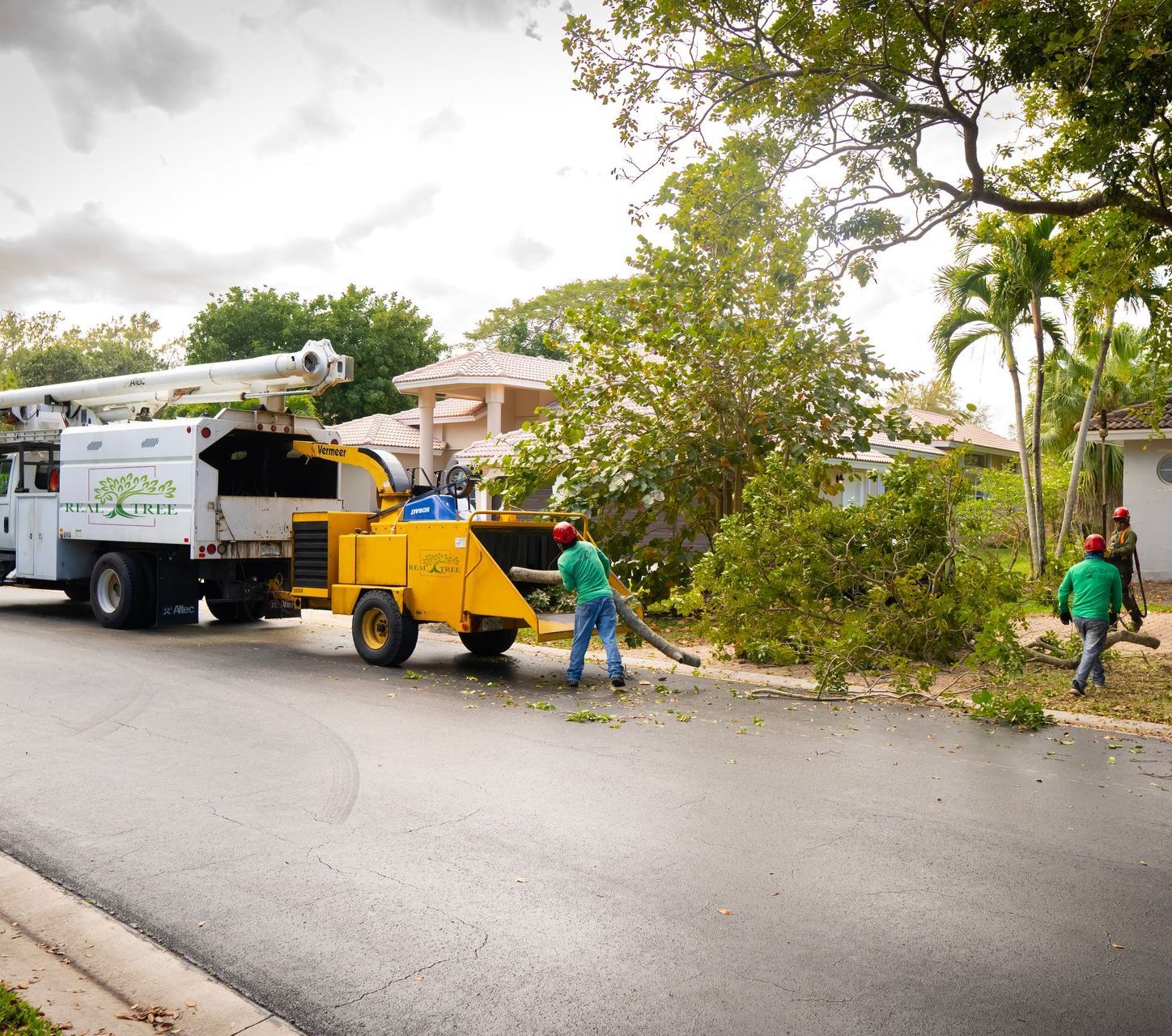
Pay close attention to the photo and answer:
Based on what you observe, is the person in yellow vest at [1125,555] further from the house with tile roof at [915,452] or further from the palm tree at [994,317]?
the palm tree at [994,317]

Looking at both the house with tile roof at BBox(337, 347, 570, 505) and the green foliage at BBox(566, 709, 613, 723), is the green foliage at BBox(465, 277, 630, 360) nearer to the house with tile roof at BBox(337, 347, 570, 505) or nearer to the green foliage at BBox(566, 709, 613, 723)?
the house with tile roof at BBox(337, 347, 570, 505)

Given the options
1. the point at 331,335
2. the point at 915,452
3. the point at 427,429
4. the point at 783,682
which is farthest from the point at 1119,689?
the point at 331,335

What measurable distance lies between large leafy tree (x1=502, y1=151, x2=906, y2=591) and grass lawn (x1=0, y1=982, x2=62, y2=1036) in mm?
12191

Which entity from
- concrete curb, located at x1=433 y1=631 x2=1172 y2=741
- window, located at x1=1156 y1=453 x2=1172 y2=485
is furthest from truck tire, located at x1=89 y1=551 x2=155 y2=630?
window, located at x1=1156 y1=453 x2=1172 y2=485

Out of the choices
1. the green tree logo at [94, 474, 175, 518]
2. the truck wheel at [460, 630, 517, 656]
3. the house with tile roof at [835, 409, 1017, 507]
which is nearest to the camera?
the truck wheel at [460, 630, 517, 656]

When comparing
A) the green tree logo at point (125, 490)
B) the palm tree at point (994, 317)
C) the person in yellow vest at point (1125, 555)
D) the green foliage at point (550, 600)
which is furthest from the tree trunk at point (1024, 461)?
the green tree logo at point (125, 490)

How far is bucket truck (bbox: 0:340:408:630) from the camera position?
551 inches

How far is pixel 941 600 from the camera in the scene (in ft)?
37.3

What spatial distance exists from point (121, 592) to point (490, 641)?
216 inches

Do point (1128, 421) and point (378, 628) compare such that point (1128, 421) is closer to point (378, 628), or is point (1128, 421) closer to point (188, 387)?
point (378, 628)

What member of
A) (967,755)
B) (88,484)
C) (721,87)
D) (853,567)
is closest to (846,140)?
(721,87)

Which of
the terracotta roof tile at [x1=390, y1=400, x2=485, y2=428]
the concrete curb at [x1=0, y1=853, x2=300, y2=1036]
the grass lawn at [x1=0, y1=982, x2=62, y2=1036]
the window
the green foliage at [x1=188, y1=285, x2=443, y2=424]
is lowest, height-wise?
the concrete curb at [x1=0, y1=853, x2=300, y2=1036]

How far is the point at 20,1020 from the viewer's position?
358 cm

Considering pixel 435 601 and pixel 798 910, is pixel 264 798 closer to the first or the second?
pixel 798 910
